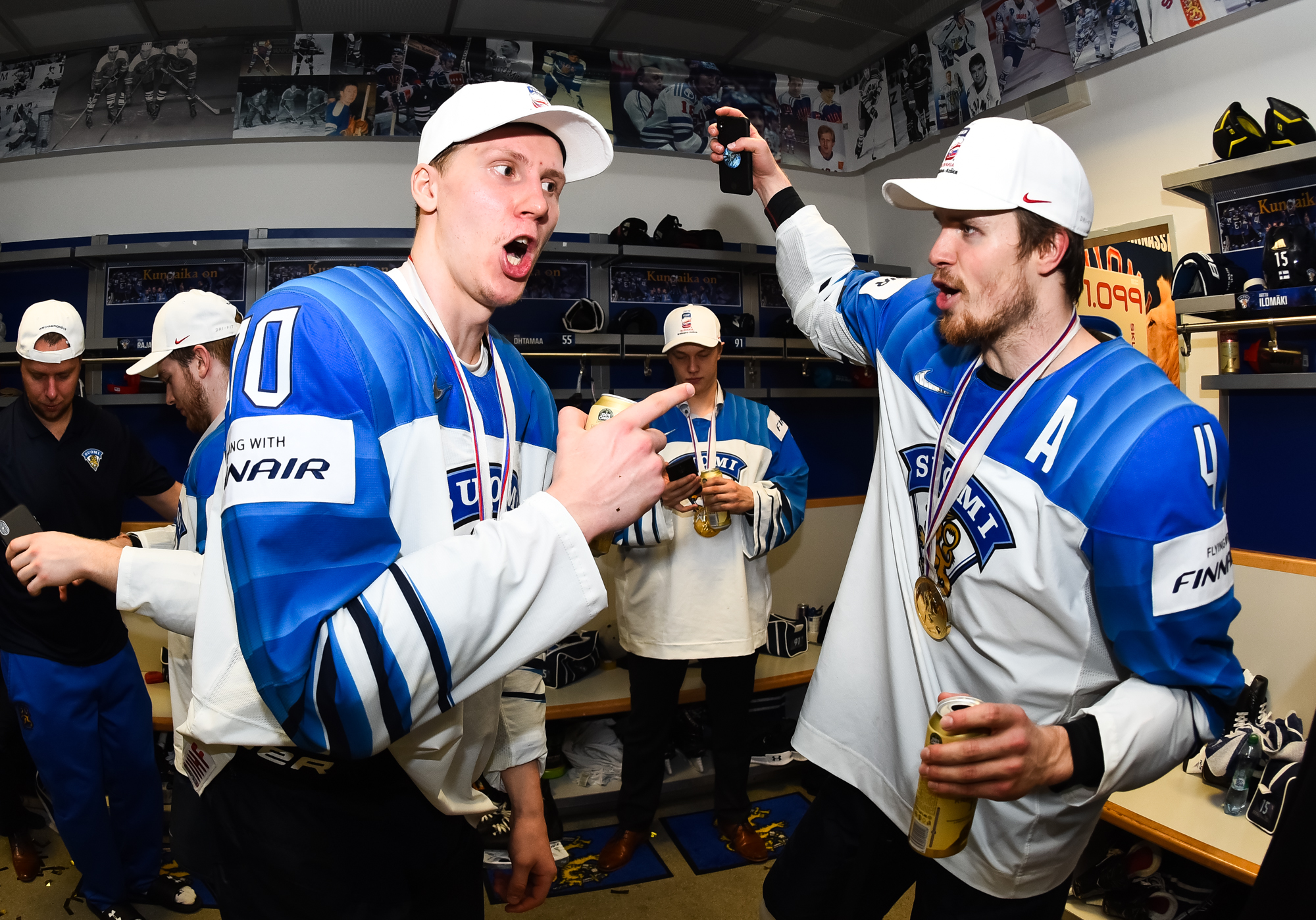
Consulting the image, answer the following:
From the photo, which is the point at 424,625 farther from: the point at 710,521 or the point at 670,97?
the point at 670,97

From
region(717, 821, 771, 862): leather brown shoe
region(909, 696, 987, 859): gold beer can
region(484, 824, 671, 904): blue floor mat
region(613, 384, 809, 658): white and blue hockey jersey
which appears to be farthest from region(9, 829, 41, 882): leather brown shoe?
region(909, 696, 987, 859): gold beer can

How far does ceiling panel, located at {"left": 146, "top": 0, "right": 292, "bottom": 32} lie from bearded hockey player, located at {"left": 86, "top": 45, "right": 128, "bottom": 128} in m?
0.32

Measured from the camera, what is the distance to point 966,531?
4.82ft

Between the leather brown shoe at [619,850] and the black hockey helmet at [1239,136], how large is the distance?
330 cm

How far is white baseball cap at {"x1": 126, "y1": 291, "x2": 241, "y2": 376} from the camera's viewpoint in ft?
6.87

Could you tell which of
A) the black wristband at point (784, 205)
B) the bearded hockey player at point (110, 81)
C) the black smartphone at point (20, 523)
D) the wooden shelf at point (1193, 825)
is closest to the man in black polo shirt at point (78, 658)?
the black smartphone at point (20, 523)

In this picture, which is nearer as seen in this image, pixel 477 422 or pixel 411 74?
pixel 477 422

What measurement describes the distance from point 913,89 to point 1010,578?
3.81 metres

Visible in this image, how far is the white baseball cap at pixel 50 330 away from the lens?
→ 9.13 feet

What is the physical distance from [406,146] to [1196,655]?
4.19 metres

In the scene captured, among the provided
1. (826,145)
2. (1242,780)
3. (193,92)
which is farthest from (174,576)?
(826,145)

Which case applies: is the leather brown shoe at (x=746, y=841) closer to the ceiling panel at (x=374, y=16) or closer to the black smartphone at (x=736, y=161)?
the black smartphone at (x=736, y=161)

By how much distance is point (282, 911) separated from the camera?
3.68 feet

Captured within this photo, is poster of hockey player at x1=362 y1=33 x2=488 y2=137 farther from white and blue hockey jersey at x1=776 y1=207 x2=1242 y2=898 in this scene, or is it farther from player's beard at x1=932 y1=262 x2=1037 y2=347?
player's beard at x1=932 y1=262 x2=1037 y2=347
